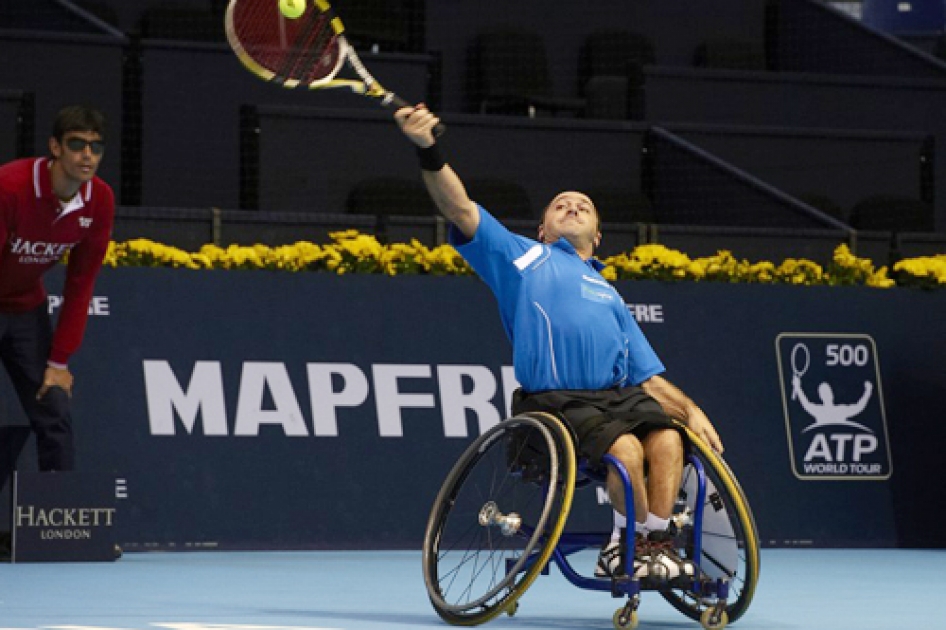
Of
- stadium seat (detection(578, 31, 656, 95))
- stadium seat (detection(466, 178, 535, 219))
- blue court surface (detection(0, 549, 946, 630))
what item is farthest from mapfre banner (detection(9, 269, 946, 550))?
stadium seat (detection(578, 31, 656, 95))

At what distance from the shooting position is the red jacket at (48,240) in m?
7.88

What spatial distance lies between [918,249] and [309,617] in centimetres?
611

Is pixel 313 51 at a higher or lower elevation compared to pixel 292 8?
lower

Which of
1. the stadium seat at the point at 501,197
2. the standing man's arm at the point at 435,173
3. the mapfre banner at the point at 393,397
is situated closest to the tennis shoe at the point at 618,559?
the standing man's arm at the point at 435,173

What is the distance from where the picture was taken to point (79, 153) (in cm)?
782

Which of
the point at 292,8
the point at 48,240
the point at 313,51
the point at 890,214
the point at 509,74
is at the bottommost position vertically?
the point at 48,240

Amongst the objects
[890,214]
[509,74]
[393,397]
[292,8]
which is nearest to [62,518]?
[393,397]

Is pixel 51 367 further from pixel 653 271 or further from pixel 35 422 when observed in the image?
pixel 653 271

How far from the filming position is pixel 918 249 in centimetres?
1093

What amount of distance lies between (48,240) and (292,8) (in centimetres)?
211

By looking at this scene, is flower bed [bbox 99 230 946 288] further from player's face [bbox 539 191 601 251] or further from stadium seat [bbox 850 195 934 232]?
player's face [bbox 539 191 601 251]

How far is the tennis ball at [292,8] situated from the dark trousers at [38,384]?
2.46m

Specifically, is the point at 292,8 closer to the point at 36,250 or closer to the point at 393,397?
the point at 36,250

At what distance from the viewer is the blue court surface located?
18.8 ft
